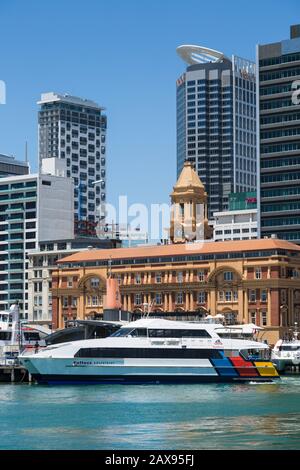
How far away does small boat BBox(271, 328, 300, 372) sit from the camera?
4793 inches

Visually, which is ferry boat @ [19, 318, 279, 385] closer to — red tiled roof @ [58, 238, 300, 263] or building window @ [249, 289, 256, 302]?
building window @ [249, 289, 256, 302]

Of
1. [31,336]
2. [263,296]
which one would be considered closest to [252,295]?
[263,296]

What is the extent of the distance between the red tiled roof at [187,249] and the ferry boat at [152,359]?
57248 millimetres

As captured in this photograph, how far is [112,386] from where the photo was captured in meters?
93.6

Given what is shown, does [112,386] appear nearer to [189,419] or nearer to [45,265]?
[189,419]

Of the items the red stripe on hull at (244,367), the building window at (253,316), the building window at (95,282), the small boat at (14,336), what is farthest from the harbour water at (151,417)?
the building window at (95,282)

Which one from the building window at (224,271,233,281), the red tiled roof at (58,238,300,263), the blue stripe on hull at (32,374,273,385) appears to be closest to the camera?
the blue stripe on hull at (32,374,273,385)

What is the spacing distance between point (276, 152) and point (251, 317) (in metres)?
48.2

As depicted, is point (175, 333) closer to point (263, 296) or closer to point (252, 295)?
point (263, 296)

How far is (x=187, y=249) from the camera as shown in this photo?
529 feet

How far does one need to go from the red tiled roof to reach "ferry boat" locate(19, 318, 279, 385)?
188ft

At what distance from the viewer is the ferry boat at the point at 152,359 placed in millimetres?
94250

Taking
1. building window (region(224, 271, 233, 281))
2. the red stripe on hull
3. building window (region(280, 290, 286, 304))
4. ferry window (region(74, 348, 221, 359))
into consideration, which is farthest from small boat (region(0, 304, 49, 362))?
building window (region(280, 290, 286, 304))
